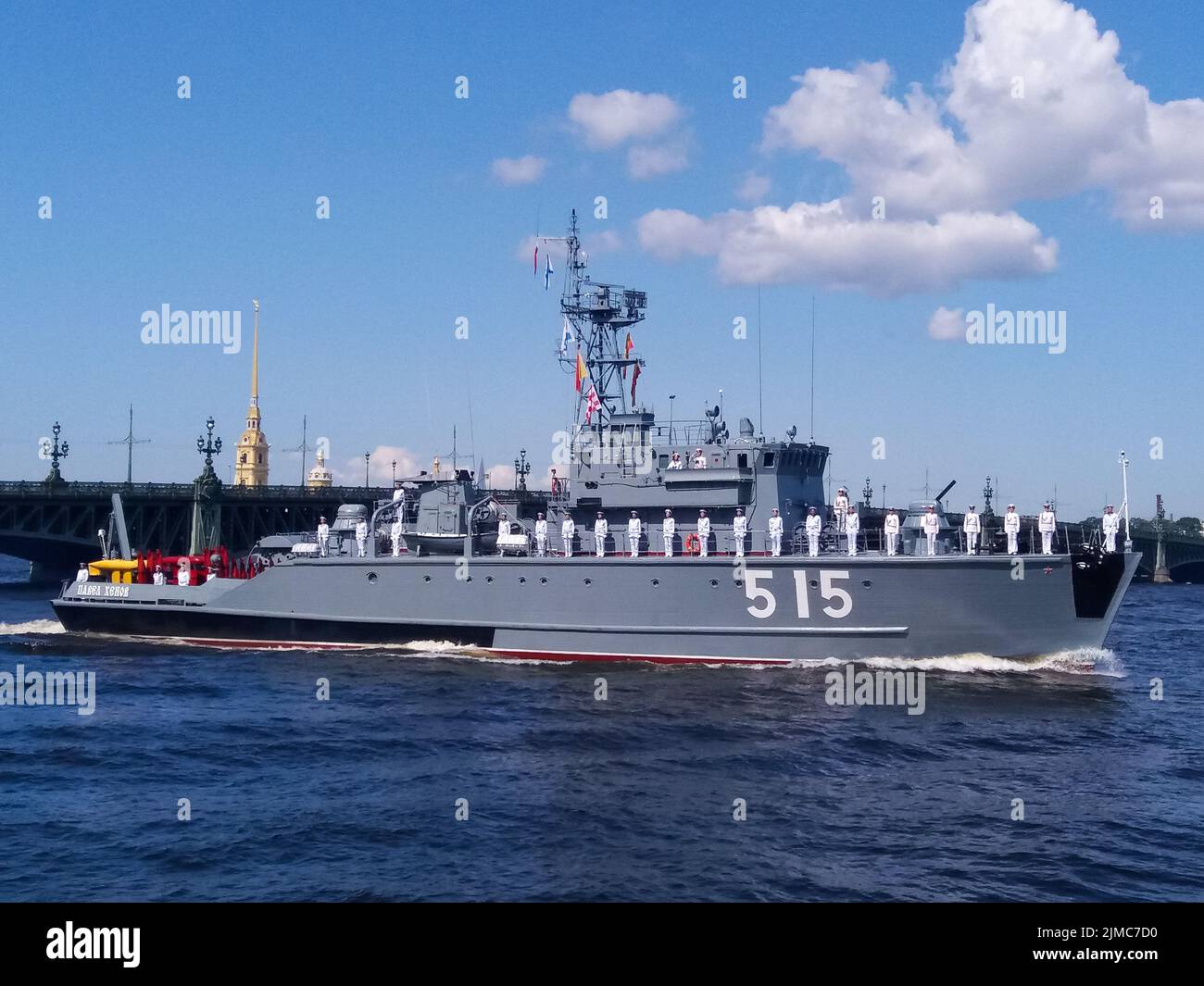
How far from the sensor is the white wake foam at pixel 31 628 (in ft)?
114

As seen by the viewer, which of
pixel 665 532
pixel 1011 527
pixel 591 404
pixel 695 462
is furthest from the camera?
pixel 591 404

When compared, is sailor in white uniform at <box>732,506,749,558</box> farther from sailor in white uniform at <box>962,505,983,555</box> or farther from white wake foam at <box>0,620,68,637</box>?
white wake foam at <box>0,620,68,637</box>

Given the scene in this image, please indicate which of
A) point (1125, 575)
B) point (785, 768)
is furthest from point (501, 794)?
point (1125, 575)

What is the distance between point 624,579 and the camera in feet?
87.5

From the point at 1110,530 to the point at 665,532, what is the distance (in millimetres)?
10345

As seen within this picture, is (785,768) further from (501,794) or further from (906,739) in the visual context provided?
(501,794)

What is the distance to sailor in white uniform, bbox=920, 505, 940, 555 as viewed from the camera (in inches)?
981

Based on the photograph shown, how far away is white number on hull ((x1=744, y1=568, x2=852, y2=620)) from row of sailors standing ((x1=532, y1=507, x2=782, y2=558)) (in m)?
0.64

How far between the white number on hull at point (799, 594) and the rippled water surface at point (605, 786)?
1447 millimetres

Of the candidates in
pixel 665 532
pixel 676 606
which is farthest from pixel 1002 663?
pixel 665 532

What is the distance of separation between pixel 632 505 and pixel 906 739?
11.7 meters

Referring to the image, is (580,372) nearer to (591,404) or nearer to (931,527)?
(591,404)

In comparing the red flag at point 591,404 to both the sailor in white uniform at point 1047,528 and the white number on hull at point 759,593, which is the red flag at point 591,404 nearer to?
the white number on hull at point 759,593
